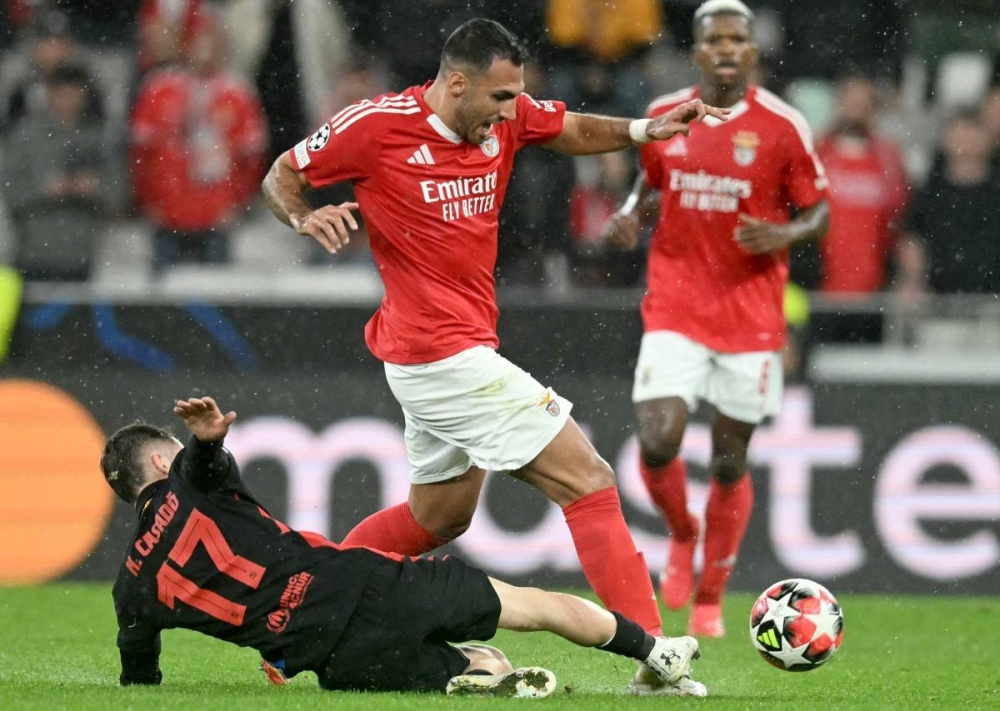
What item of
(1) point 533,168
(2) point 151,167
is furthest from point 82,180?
(1) point 533,168

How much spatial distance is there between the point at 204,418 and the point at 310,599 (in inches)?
24.8

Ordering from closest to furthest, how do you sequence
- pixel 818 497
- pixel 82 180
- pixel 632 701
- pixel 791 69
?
pixel 632 701, pixel 818 497, pixel 82 180, pixel 791 69

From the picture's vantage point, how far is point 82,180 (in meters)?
10.4

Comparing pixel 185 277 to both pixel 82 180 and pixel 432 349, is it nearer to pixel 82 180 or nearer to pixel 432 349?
pixel 82 180

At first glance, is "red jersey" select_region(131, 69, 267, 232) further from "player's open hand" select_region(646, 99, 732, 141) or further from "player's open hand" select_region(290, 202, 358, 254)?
"player's open hand" select_region(290, 202, 358, 254)

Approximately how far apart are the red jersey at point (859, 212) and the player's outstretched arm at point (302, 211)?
6040mm

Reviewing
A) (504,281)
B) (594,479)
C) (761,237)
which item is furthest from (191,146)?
(594,479)

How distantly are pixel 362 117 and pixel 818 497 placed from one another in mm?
4357

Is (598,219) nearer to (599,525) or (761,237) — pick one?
(761,237)

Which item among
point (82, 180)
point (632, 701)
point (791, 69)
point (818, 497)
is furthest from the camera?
point (791, 69)

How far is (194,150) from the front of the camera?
10.9m

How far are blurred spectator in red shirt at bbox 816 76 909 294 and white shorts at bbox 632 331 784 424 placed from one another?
350cm

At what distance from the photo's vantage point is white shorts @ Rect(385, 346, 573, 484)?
559cm

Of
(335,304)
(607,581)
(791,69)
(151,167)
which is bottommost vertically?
(607,581)
